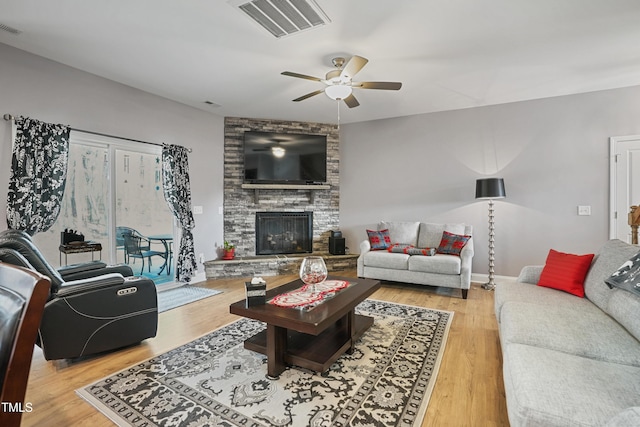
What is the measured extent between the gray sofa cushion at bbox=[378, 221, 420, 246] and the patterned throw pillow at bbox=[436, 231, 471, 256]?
1.72 feet

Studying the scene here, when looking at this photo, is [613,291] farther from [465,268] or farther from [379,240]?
[379,240]

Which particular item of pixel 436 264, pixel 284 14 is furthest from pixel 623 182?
pixel 284 14

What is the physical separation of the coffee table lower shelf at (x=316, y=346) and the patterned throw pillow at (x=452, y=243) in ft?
7.09

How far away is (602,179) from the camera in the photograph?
4023 millimetres

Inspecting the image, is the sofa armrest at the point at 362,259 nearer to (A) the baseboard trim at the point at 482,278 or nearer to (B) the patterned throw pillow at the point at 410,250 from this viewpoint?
(B) the patterned throw pillow at the point at 410,250

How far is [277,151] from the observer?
5254mm

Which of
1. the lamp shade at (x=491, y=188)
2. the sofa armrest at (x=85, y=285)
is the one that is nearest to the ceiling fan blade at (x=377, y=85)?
the lamp shade at (x=491, y=188)

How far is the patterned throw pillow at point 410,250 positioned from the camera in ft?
13.8

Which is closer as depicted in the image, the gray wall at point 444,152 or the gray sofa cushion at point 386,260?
the gray wall at point 444,152

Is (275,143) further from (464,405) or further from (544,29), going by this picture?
(464,405)

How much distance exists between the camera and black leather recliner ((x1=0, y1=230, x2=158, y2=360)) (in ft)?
6.84

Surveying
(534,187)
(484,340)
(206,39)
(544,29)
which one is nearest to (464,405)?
(484,340)

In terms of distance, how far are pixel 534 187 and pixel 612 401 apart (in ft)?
13.0

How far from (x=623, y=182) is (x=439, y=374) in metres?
3.89
